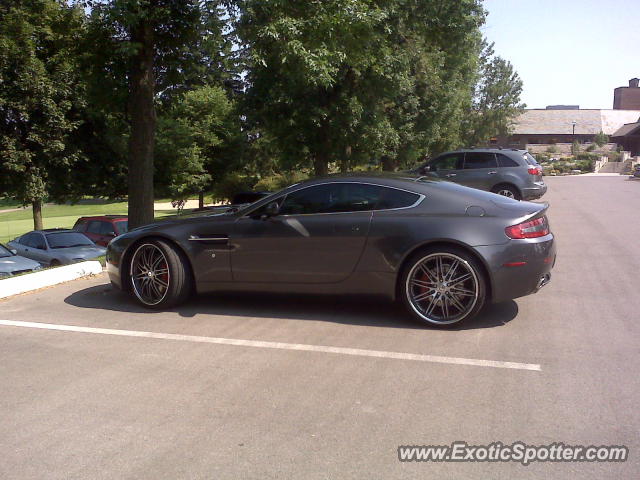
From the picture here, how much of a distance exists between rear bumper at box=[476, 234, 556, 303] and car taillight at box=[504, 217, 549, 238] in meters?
0.06

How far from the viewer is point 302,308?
6520 mm

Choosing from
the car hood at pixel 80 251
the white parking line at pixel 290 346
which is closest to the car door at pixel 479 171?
the car hood at pixel 80 251

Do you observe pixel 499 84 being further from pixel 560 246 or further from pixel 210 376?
pixel 210 376

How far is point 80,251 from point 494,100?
48.0 metres

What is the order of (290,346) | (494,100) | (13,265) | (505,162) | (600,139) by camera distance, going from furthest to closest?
(600,139)
(494,100)
(505,162)
(13,265)
(290,346)

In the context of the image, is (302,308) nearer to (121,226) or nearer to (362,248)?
(362,248)

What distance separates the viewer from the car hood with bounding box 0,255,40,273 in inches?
510

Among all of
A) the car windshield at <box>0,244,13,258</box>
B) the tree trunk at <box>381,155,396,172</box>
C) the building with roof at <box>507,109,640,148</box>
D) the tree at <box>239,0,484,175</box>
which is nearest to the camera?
the tree at <box>239,0,484,175</box>

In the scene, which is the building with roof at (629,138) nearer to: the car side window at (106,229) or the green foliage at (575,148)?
the green foliage at (575,148)

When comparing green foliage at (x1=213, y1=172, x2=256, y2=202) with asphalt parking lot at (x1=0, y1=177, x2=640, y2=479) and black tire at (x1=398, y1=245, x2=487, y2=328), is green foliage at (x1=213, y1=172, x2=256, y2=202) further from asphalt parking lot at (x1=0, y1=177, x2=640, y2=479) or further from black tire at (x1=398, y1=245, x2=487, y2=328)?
black tire at (x1=398, y1=245, x2=487, y2=328)

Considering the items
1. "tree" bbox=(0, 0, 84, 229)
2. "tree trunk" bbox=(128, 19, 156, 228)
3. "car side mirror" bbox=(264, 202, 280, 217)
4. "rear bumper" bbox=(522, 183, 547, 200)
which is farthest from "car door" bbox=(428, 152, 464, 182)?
"tree" bbox=(0, 0, 84, 229)

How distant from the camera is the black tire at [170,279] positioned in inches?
254

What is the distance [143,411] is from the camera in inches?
159

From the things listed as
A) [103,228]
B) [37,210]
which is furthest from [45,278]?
[37,210]
